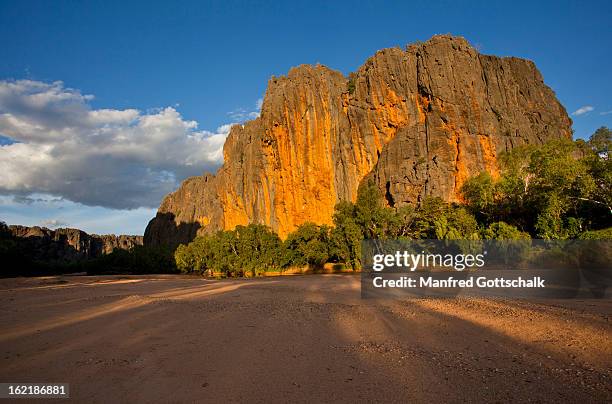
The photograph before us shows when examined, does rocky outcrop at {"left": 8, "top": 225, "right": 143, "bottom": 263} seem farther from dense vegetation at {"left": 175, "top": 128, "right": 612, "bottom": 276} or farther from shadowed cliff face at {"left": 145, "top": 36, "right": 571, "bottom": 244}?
dense vegetation at {"left": 175, "top": 128, "right": 612, "bottom": 276}

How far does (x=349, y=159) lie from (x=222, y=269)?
31666 millimetres

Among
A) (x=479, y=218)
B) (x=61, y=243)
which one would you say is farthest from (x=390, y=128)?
(x=61, y=243)

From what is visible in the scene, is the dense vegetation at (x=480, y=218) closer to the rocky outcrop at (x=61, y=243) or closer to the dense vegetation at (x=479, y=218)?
the dense vegetation at (x=479, y=218)

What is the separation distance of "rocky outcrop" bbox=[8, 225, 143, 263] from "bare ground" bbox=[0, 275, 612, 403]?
5151 inches

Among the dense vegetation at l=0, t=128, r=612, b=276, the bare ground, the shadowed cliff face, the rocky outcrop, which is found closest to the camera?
the bare ground

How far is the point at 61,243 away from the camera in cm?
15350

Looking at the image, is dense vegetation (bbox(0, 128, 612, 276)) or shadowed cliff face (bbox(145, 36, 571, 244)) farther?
shadowed cliff face (bbox(145, 36, 571, 244))

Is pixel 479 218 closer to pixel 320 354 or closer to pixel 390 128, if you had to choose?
pixel 390 128

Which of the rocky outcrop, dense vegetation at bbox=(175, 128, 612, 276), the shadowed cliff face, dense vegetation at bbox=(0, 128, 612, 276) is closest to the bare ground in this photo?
dense vegetation at bbox=(0, 128, 612, 276)

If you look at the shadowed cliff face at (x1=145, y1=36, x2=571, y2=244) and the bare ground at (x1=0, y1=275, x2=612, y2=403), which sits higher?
the shadowed cliff face at (x1=145, y1=36, x2=571, y2=244)

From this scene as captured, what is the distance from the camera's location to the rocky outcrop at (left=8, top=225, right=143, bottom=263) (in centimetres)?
13675

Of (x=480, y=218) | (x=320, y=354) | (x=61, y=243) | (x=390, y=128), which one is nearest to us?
(x=320, y=354)

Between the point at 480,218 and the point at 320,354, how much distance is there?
3761 cm

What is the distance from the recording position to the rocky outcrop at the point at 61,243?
13675 centimetres
